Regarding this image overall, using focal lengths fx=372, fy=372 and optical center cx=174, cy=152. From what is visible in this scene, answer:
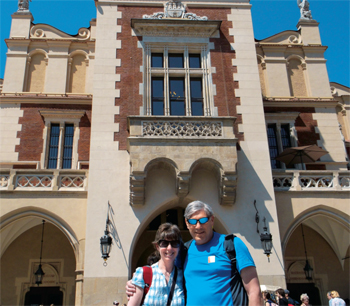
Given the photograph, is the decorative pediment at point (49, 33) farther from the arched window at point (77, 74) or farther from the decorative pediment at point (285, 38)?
the decorative pediment at point (285, 38)

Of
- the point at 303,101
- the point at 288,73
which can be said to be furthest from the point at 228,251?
the point at 288,73

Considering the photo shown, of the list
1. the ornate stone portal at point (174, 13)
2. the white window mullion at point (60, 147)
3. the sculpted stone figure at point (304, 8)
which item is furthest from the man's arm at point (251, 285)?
the sculpted stone figure at point (304, 8)

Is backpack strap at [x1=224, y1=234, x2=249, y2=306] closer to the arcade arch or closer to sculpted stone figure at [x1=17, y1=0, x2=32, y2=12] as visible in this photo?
the arcade arch

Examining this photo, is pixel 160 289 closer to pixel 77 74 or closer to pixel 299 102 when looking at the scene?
pixel 299 102

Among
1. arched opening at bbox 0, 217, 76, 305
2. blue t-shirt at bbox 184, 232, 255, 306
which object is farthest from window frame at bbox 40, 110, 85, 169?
blue t-shirt at bbox 184, 232, 255, 306

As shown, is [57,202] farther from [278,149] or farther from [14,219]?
[278,149]

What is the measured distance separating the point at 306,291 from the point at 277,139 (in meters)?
6.52

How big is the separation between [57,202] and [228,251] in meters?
9.96

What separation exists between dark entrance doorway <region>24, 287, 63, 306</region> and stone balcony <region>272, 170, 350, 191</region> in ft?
30.3

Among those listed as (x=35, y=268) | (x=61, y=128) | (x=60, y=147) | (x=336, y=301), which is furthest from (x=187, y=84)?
(x=35, y=268)

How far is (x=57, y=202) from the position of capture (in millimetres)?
12336

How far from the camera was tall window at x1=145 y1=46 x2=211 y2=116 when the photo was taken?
13789mm

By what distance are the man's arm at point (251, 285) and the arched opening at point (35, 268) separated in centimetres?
1223

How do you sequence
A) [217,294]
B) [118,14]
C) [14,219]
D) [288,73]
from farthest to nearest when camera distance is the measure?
[288,73] → [118,14] → [14,219] → [217,294]
